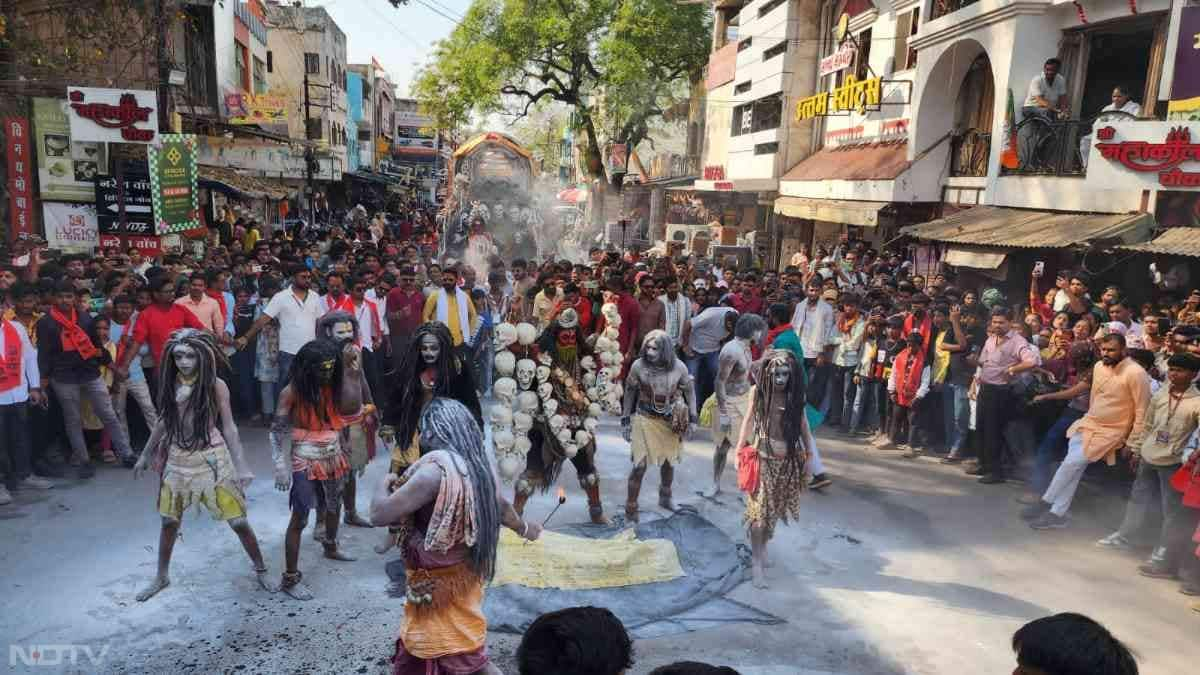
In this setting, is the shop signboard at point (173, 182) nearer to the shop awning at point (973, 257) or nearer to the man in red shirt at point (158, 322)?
the man in red shirt at point (158, 322)

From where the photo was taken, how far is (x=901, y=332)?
30.6ft

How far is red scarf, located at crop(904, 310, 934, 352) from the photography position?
9.08 m

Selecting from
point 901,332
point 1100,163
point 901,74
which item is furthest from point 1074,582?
point 901,74

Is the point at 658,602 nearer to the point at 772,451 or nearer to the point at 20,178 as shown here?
the point at 772,451

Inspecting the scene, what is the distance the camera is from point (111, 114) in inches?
476

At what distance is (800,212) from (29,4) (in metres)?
15.9

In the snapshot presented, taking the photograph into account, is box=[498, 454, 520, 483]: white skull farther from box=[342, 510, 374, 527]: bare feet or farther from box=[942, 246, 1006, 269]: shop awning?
box=[942, 246, 1006, 269]: shop awning

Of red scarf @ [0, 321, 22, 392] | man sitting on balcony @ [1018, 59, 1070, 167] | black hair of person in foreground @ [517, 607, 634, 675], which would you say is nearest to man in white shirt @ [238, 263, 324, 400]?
red scarf @ [0, 321, 22, 392]

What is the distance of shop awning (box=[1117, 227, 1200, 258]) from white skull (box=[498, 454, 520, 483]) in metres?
7.84

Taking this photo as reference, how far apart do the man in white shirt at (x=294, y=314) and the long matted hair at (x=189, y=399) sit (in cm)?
301

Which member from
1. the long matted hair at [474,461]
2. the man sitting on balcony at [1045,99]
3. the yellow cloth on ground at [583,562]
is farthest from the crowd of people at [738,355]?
the man sitting on balcony at [1045,99]

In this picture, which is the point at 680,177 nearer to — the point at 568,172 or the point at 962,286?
the point at 962,286

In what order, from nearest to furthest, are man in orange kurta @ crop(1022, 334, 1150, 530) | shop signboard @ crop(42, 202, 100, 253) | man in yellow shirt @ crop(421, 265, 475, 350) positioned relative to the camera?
man in orange kurta @ crop(1022, 334, 1150, 530) → man in yellow shirt @ crop(421, 265, 475, 350) → shop signboard @ crop(42, 202, 100, 253)

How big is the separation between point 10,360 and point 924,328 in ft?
28.3
